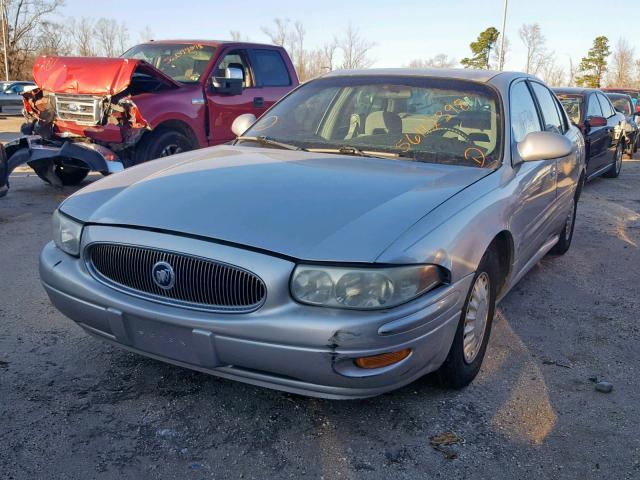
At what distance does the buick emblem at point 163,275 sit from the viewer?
2428 mm

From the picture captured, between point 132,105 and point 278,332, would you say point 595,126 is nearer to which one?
point 132,105

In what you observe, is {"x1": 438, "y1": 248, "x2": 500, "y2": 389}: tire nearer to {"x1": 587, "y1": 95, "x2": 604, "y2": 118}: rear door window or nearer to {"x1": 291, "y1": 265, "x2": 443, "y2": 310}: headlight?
{"x1": 291, "y1": 265, "x2": 443, "y2": 310}: headlight

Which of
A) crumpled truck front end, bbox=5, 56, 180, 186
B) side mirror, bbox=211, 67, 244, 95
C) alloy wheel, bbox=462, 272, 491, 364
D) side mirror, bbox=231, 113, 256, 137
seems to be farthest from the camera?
side mirror, bbox=211, 67, 244, 95

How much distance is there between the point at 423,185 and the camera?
2.87m

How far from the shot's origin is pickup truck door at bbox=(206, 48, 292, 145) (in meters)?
7.80

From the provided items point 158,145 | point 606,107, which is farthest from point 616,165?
point 158,145

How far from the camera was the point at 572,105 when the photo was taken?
30.9ft

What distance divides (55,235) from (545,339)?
2.81 metres

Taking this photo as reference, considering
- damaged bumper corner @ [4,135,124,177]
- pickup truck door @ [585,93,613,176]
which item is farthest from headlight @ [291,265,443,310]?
pickup truck door @ [585,93,613,176]

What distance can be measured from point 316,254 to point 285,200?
460 mm

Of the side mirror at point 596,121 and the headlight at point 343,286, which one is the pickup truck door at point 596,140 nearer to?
the side mirror at point 596,121

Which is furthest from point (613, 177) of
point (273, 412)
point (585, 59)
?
point (585, 59)

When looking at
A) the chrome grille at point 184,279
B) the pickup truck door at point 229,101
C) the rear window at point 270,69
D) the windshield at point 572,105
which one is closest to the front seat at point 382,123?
the chrome grille at point 184,279

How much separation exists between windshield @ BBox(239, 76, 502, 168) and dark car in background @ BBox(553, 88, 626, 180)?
5818 millimetres
